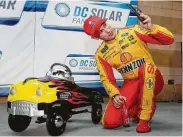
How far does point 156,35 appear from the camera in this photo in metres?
2.61

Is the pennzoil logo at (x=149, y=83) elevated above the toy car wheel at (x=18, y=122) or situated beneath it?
elevated above

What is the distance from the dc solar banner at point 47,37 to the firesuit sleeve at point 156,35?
2.69m

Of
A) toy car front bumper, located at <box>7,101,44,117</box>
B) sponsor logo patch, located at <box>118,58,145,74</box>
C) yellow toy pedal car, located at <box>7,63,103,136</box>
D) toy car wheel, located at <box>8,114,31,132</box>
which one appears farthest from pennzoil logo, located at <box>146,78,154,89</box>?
toy car wheel, located at <box>8,114,31,132</box>

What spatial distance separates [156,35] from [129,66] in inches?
16.0

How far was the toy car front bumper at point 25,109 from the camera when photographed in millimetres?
2406

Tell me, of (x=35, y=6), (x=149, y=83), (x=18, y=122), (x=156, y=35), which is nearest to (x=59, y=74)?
(x=18, y=122)

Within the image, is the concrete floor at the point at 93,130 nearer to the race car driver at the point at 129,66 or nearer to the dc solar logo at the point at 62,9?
Answer: the race car driver at the point at 129,66

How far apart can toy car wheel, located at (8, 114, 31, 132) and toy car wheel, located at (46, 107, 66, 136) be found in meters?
0.34

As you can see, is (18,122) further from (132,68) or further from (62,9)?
(62,9)

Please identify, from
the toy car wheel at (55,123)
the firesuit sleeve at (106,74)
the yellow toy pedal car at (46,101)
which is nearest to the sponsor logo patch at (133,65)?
the firesuit sleeve at (106,74)

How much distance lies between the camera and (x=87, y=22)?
2.82m

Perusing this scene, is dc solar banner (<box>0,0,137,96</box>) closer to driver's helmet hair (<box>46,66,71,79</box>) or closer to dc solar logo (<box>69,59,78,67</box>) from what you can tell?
dc solar logo (<box>69,59,78,67</box>)

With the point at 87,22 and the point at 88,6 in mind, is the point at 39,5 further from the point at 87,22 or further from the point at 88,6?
the point at 87,22

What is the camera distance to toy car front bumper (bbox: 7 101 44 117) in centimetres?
241
